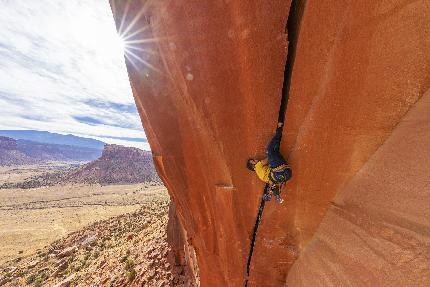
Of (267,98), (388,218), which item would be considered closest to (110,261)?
(267,98)

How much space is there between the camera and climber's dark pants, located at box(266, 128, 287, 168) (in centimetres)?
→ 514

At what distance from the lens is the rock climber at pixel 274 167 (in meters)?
4.98

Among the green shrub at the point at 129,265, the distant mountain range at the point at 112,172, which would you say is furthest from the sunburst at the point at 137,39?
the distant mountain range at the point at 112,172

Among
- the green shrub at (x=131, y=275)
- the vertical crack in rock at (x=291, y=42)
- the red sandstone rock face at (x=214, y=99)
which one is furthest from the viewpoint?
the green shrub at (x=131, y=275)

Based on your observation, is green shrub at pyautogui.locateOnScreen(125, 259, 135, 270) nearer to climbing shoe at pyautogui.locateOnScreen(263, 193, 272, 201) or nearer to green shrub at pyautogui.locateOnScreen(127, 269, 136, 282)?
green shrub at pyautogui.locateOnScreen(127, 269, 136, 282)

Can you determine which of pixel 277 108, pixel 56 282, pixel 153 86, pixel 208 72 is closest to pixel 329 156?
pixel 277 108

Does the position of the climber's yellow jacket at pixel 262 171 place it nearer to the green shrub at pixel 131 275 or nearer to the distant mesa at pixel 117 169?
the green shrub at pixel 131 275

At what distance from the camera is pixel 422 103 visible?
3.76m

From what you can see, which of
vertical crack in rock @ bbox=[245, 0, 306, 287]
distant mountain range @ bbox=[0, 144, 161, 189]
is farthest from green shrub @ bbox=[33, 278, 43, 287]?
distant mountain range @ bbox=[0, 144, 161, 189]

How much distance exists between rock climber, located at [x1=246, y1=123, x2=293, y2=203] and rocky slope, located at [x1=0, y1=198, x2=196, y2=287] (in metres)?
6.82

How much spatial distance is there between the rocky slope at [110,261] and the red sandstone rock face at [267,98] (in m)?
5.57

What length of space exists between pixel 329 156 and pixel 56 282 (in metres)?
20.4

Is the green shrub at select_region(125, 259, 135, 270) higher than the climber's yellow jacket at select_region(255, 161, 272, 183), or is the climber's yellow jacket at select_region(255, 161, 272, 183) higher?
the climber's yellow jacket at select_region(255, 161, 272, 183)

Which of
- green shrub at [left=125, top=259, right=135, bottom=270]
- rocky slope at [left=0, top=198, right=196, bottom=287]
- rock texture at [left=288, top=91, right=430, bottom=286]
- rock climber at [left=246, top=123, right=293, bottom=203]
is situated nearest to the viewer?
rock texture at [left=288, top=91, right=430, bottom=286]
